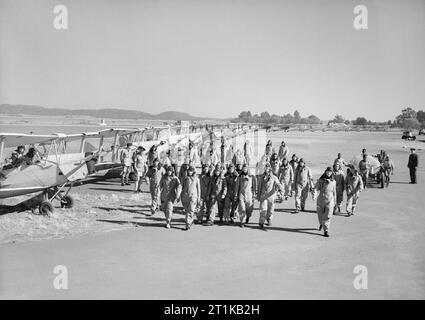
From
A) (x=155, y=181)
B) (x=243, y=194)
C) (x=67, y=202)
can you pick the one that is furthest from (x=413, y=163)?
(x=67, y=202)

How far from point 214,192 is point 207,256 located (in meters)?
2.82

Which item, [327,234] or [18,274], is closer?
[18,274]

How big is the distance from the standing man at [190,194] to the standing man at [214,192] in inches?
19.9

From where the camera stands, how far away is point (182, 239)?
852cm

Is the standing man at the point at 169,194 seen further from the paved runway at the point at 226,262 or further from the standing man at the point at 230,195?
the standing man at the point at 230,195

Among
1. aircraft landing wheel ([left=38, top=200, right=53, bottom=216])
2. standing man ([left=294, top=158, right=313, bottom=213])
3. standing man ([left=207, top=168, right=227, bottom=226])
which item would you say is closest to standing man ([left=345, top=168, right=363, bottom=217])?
standing man ([left=294, top=158, right=313, bottom=213])

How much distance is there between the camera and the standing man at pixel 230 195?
10.1 meters

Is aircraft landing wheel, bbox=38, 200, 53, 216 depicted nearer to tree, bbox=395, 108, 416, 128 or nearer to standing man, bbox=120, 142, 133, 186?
standing man, bbox=120, 142, 133, 186

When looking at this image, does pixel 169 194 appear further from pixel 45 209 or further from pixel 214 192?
pixel 45 209

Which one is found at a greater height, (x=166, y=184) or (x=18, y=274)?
(x=166, y=184)
